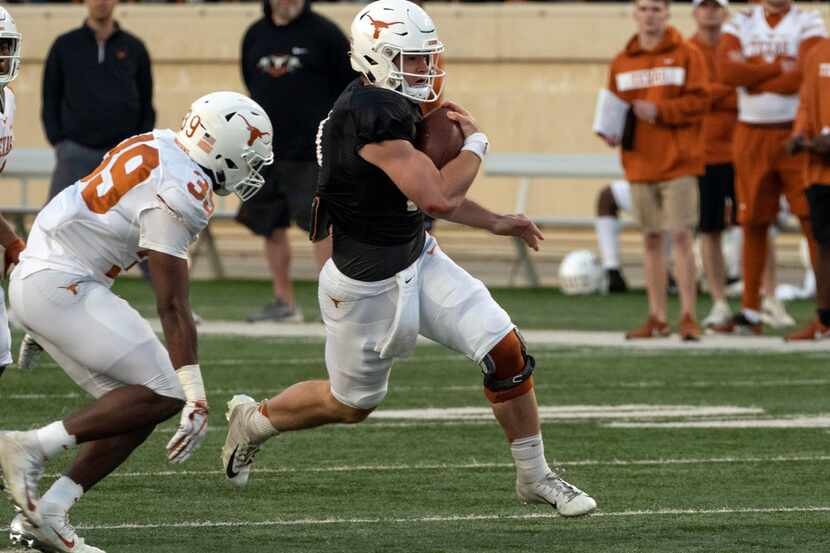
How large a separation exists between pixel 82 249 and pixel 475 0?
14.6 meters

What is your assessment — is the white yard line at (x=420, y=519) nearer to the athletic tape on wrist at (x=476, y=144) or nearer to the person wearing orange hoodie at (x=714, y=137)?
the athletic tape on wrist at (x=476, y=144)

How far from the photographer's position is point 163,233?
5.68 metres

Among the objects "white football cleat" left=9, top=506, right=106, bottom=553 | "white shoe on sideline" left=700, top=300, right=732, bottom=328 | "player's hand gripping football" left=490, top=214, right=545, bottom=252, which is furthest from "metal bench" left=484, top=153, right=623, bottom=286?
"white football cleat" left=9, top=506, right=106, bottom=553

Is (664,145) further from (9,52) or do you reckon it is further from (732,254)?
(9,52)

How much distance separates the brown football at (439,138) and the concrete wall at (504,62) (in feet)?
39.3

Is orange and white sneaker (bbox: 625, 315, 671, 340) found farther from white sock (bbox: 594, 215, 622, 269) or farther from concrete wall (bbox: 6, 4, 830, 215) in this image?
concrete wall (bbox: 6, 4, 830, 215)

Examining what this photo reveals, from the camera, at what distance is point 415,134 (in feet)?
20.5

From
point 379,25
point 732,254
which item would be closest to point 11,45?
point 379,25

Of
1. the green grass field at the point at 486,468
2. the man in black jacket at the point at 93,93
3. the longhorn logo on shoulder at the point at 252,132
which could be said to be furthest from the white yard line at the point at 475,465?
the man in black jacket at the point at 93,93

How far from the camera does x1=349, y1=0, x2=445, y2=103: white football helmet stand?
6258 millimetres

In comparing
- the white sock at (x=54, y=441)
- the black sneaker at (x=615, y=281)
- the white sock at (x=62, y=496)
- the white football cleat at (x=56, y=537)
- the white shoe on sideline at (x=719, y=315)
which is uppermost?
the white sock at (x=54, y=441)

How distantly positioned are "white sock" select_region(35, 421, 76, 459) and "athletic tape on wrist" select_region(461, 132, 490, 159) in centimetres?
145

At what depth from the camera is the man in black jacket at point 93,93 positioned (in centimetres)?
1206

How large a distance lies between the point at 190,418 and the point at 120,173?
2.32 feet
